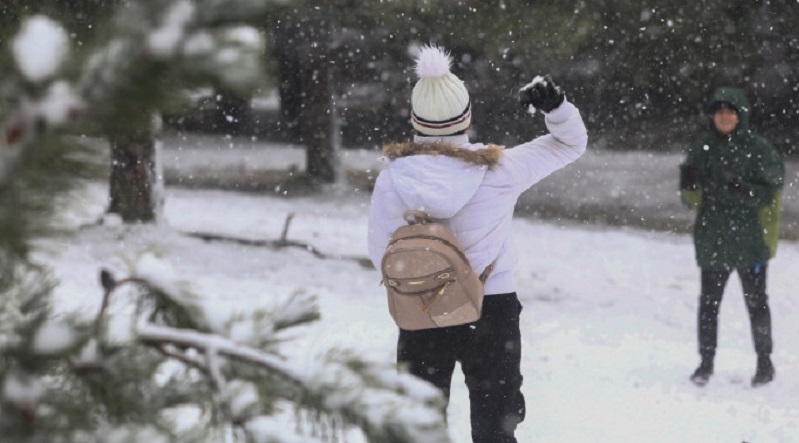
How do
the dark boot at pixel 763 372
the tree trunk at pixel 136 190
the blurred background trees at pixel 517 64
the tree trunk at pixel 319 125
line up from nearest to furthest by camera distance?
the dark boot at pixel 763 372 < the blurred background trees at pixel 517 64 < the tree trunk at pixel 136 190 < the tree trunk at pixel 319 125

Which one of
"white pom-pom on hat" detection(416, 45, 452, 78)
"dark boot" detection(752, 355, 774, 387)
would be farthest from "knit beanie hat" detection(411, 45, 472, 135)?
"dark boot" detection(752, 355, 774, 387)

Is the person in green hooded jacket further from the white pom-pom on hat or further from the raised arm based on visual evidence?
the white pom-pom on hat

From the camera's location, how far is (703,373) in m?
7.29

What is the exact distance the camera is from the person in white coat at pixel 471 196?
407 centimetres

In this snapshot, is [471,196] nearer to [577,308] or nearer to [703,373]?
[703,373]

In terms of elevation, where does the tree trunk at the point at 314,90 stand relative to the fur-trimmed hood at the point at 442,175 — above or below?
below

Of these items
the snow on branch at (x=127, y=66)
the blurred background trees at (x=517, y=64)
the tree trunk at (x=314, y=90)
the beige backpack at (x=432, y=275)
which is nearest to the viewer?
the snow on branch at (x=127, y=66)

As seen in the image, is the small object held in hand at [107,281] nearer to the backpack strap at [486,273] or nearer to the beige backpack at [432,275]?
the beige backpack at [432,275]

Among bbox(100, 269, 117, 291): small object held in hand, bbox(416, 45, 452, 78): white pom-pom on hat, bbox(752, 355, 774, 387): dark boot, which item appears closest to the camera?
bbox(100, 269, 117, 291): small object held in hand

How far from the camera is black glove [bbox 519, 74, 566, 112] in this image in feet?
13.1

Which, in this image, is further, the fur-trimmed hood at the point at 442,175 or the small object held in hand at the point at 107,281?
the fur-trimmed hood at the point at 442,175

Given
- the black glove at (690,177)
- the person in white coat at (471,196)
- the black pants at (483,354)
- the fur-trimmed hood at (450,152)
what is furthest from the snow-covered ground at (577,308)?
the black glove at (690,177)

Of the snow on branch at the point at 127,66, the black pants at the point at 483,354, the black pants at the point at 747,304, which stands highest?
the snow on branch at the point at 127,66

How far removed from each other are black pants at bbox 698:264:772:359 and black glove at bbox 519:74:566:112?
3210 millimetres
